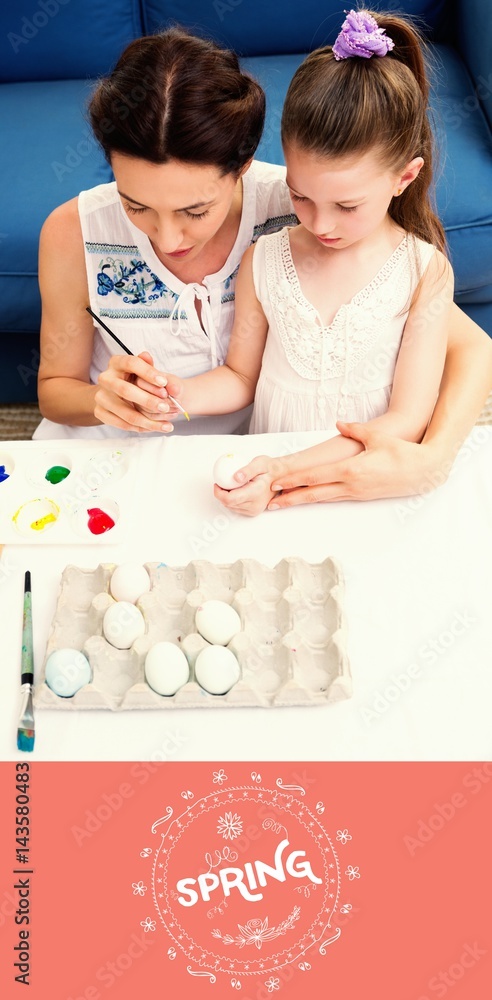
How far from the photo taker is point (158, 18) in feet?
6.95

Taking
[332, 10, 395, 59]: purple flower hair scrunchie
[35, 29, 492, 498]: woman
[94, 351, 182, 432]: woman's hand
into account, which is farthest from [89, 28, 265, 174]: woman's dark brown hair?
[94, 351, 182, 432]: woman's hand

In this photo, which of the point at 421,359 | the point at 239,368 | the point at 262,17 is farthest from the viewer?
the point at 262,17

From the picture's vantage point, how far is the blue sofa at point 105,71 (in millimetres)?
1743

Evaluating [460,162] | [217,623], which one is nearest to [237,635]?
[217,623]

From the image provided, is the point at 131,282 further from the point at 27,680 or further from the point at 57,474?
the point at 27,680

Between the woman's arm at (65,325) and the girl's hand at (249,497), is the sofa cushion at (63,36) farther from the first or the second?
the girl's hand at (249,497)

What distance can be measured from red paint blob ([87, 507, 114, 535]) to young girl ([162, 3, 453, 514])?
13 cm

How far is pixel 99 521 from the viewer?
92 centimetres

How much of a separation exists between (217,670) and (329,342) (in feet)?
1.85

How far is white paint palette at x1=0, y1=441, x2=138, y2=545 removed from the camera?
917 millimetres

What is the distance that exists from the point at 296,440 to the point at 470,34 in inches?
58.9
